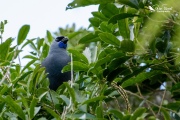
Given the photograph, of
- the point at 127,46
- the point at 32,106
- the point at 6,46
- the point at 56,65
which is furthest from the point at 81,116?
the point at 56,65

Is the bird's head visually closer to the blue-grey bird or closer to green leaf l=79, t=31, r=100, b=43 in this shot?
the blue-grey bird

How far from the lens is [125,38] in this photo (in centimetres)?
236

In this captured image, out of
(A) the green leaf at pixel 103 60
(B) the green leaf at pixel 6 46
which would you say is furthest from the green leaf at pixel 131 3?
(B) the green leaf at pixel 6 46

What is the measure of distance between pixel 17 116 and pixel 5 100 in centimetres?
12

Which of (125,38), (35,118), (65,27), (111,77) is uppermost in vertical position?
(125,38)

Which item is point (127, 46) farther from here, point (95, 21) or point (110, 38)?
point (95, 21)

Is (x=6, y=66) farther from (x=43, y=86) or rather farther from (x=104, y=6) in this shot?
(x=104, y=6)

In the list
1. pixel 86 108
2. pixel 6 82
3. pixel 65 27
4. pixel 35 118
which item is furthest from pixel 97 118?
pixel 65 27

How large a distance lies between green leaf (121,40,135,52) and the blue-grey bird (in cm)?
150

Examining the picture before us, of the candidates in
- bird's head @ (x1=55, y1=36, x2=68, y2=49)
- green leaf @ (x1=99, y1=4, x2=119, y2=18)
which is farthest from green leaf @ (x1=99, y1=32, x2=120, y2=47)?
bird's head @ (x1=55, y1=36, x2=68, y2=49)

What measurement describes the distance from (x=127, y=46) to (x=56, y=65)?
169cm

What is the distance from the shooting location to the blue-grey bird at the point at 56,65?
376 centimetres

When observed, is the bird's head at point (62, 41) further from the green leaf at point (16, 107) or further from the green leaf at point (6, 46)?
the green leaf at point (16, 107)

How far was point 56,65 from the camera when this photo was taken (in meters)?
3.88
